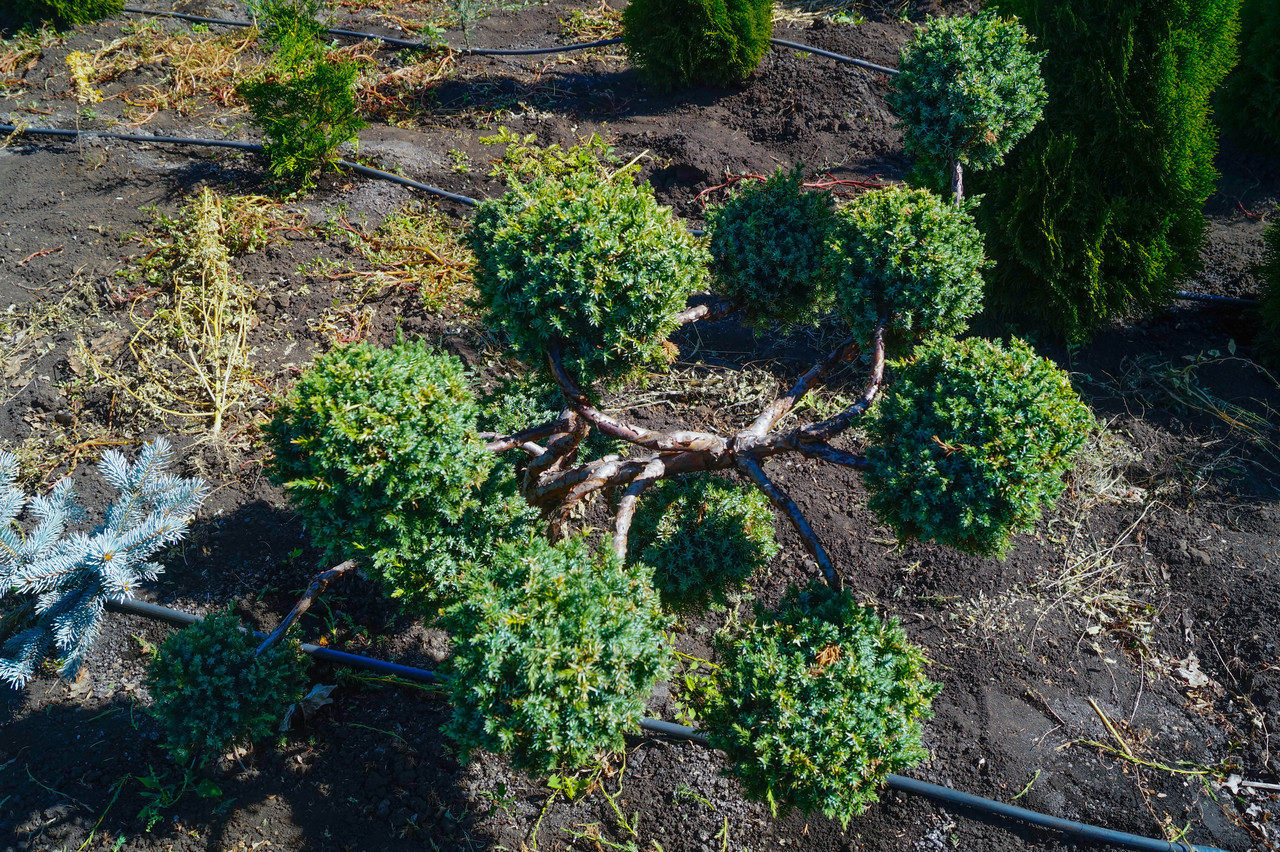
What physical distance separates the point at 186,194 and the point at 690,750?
5.55m

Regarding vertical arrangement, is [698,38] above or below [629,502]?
above

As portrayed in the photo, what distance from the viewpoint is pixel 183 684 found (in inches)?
114

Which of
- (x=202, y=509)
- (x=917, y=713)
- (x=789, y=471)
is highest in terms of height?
(x=917, y=713)

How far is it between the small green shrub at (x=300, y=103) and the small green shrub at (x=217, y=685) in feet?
13.4

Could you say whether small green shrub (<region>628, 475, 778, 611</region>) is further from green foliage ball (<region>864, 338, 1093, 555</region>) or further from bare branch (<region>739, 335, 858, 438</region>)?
green foliage ball (<region>864, 338, 1093, 555</region>)

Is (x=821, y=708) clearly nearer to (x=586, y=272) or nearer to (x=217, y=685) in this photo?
(x=586, y=272)

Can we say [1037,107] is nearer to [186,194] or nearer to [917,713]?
[917,713]

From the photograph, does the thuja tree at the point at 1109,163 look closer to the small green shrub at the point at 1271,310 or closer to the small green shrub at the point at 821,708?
the small green shrub at the point at 1271,310

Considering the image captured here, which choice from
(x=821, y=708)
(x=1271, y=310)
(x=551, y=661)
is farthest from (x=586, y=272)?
(x=1271, y=310)

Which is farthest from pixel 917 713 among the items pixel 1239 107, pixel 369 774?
pixel 1239 107

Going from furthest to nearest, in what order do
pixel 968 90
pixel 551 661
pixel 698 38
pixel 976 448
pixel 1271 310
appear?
1. pixel 698 38
2. pixel 1271 310
3. pixel 968 90
4. pixel 976 448
5. pixel 551 661

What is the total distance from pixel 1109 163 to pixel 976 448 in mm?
3190

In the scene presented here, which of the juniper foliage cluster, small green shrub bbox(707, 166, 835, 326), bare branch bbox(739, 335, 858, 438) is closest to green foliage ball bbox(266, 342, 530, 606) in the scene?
the juniper foliage cluster

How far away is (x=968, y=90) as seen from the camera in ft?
11.6
